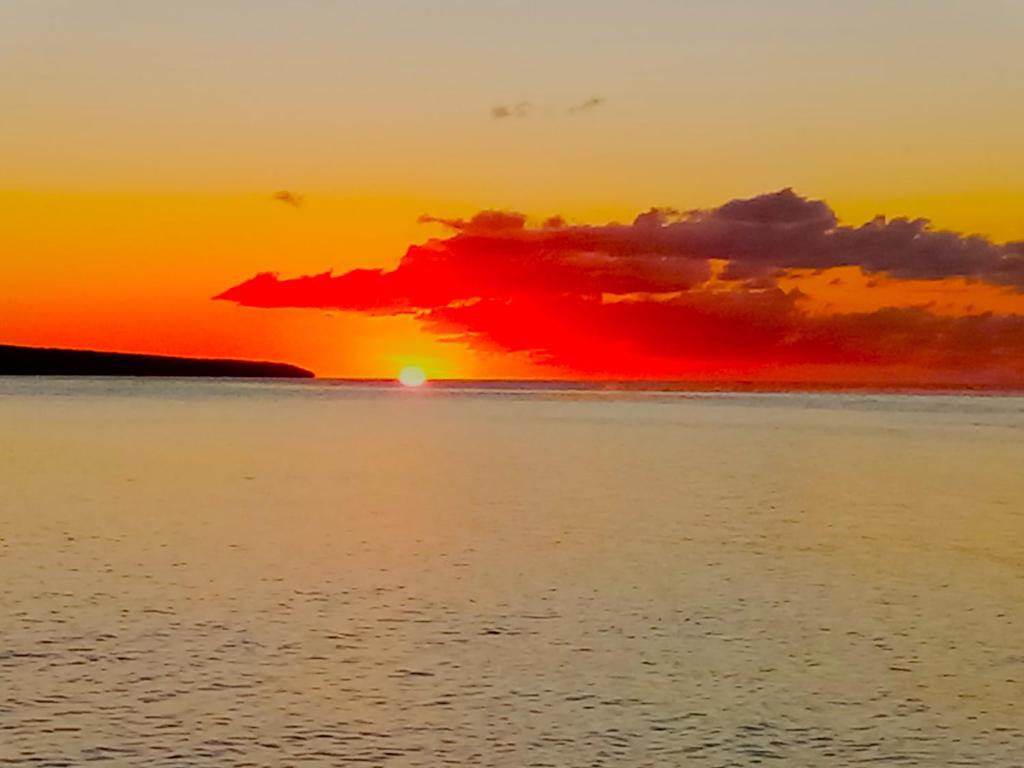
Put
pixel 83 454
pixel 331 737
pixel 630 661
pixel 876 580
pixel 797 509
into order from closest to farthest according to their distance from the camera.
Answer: pixel 331 737
pixel 630 661
pixel 876 580
pixel 797 509
pixel 83 454

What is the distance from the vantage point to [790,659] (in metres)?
19.1

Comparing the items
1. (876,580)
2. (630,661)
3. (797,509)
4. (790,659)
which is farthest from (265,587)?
(797,509)

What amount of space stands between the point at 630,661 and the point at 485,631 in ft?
9.07

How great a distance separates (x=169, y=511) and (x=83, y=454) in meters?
23.4

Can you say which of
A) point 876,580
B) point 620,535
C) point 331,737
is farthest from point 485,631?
point 620,535

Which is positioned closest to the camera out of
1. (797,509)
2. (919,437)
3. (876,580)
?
(876,580)

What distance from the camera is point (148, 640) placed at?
766 inches

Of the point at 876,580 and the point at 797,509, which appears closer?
the point at 876,580

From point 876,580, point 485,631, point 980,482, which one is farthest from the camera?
point 980,482

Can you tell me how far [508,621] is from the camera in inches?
844

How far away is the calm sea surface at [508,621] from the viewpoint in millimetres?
15070

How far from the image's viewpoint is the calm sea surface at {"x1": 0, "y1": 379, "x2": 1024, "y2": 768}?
15070 mm

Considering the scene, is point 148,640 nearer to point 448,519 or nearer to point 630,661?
point 630,661

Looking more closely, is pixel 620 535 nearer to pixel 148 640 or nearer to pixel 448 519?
pixel 448 519
